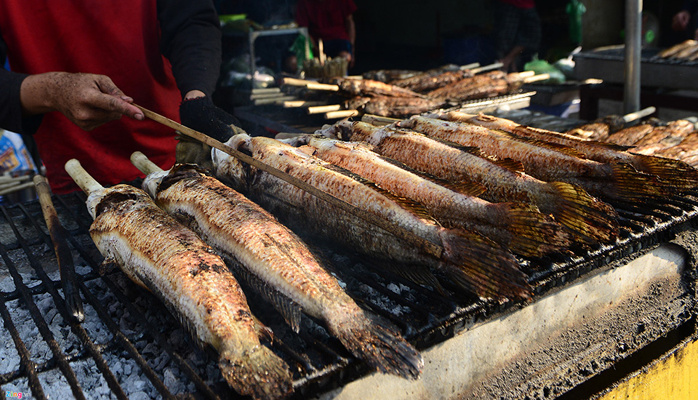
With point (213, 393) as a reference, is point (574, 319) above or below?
below

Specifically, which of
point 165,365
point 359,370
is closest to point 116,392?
point 165,365

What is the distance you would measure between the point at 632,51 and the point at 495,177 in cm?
330

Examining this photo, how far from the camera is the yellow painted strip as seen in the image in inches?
111

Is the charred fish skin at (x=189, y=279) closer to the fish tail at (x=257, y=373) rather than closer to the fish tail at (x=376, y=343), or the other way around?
the fish tail at (x=257, y=373)

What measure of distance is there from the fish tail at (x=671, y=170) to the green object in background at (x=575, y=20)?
10599 mm

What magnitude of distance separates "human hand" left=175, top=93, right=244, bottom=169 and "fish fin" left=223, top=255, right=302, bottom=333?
1.43m

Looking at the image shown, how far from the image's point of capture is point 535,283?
7.36ft

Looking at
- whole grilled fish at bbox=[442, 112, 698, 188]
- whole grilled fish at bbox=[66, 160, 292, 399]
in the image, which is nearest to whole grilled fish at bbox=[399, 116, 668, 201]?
whole grilled fish at bbox=[442, 112, 698, 188]

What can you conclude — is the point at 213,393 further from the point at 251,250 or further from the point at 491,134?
the point at 491,134

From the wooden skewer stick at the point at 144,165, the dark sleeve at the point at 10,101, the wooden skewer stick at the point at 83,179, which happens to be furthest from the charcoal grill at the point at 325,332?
the dark sleeve at the point at 10,101

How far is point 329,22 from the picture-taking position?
1150cm

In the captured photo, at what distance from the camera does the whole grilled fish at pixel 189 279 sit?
5.45ft

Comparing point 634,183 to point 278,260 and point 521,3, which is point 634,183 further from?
point 521,3

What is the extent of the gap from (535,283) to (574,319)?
0.65m
